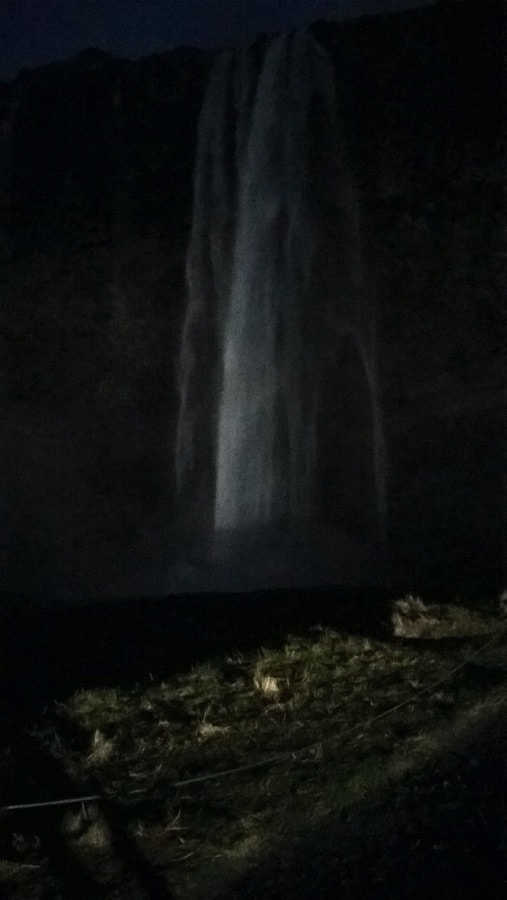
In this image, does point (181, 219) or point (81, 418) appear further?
point (81, 418)

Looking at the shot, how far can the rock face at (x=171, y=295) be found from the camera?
13320 mm

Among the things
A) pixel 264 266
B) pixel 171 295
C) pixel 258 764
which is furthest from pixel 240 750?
pixel 171 295

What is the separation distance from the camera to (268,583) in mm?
11242

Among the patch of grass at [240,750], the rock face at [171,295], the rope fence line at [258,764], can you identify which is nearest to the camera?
the patch of grass at [240,750]

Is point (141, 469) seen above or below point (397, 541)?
above

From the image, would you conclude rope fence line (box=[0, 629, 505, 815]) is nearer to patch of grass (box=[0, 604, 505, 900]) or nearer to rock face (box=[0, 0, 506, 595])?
patch of grass (box=[0, 604, 505, 900])

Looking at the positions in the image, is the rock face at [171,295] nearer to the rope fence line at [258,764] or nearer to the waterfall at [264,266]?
the waterfall at [264,266]

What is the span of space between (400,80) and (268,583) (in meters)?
7.05

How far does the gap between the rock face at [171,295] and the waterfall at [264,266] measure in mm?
296

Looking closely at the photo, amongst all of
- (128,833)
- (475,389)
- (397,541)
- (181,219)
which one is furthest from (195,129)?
(128,833)

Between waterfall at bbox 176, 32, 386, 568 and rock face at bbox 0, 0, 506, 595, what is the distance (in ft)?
0.97

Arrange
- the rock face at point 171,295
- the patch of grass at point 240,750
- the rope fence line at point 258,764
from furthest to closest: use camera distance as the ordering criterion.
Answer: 1. the rock face at point 171,295
2. the rope fence line at point 258,764
3. the patch of grass at point 240,750

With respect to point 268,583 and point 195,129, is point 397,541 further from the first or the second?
point 195,129

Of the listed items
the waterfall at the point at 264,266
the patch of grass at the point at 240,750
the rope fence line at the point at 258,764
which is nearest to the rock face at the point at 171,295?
the waterfall at the point at 264,266
